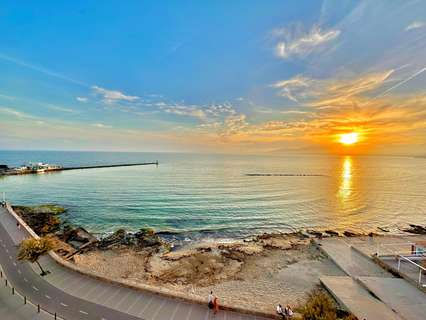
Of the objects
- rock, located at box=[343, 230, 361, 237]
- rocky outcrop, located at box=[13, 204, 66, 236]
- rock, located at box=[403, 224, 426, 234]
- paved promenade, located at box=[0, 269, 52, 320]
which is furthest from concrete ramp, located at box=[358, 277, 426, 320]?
rocky outcrop, located at box=[13, 204, 66, 236]

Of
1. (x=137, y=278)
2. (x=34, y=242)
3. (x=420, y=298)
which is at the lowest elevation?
→ (x=137, y=278)

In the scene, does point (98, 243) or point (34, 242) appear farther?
point (98, 243)

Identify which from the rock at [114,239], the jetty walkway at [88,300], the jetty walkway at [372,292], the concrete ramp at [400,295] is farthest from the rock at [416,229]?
the rock at [114,239]

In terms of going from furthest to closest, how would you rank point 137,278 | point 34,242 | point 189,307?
point 137,278, point 34,242, point 189,307

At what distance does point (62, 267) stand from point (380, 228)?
1668 inches

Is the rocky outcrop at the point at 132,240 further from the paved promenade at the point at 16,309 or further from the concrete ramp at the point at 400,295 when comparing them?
the concrete ramp at the point at 400,295

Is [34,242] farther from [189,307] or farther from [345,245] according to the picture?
[345,245]

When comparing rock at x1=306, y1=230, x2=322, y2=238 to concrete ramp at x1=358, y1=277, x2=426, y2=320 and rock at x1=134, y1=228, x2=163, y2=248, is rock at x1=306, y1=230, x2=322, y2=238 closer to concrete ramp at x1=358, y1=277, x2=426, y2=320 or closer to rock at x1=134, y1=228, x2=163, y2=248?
concrete ramp at x1=358, y1=277, x2=426, y2=320

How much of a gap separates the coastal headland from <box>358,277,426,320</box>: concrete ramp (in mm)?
3664

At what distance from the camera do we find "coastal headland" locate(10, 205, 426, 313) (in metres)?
19.0

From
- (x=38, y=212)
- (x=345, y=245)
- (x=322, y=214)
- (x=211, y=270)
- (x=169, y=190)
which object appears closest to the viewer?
(x=211, y=270)

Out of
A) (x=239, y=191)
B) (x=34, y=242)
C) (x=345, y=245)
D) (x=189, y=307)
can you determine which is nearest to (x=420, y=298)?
(x=345, y=245)

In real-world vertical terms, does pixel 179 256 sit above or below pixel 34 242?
below

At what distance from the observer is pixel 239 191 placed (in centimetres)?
6456
